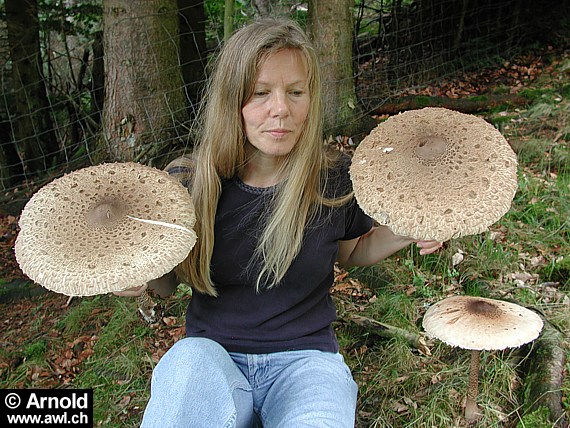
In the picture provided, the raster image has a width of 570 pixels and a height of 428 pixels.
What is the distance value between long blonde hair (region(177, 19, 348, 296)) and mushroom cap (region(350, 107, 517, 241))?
42 cm

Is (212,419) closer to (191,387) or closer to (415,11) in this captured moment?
(191,387)

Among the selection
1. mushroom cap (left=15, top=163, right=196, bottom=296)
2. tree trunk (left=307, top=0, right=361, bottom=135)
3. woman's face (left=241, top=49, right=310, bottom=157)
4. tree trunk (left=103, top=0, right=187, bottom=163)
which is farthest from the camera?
tree trunk (left=307, top=0, right=361, bottom=135)

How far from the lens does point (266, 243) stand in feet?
8.89

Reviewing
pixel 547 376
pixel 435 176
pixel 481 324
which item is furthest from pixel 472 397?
pixel 435 176

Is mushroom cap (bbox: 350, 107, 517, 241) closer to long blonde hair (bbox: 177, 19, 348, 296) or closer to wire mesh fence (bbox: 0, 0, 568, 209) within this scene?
long blonde hair (bbox: 177, 19, 348, 296)

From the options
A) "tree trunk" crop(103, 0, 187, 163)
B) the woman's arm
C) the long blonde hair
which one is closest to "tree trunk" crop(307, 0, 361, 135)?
"tree trunk" crop(103, 0, 187, 163)

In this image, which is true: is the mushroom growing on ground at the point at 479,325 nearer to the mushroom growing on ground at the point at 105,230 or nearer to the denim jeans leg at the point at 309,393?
→ the denim jeans leg at the point at 309,393

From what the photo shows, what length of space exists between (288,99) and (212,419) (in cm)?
157

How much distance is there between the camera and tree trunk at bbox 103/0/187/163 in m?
4.54

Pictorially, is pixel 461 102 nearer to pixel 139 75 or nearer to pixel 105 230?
pixel 139 75

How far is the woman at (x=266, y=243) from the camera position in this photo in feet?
8.15

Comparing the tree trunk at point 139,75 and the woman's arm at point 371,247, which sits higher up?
the tree trunk at point 139,75

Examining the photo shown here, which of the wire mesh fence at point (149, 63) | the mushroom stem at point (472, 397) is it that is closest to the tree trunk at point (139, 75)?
the wire mesh fence at point (149, 63)

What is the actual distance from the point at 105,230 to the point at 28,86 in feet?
15.7
